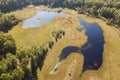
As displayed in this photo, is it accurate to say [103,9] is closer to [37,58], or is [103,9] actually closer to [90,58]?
[90,58]

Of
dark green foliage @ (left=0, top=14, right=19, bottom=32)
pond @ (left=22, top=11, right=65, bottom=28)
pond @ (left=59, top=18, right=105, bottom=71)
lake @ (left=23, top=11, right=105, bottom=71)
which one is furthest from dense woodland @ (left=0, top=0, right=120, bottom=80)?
pond @ (left=59, top=18, right=105, bottom=71)

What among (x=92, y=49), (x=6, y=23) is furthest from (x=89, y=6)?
(x=92, y=49)

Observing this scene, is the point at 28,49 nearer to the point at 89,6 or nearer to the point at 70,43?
the point at 70,43

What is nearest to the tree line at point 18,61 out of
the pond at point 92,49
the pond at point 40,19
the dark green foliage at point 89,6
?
the pond at point 92,49

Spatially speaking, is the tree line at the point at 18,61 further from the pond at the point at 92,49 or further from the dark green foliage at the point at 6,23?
the dark green foliage at the point at 6,23

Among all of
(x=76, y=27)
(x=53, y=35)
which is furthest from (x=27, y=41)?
(x=76, y=27)

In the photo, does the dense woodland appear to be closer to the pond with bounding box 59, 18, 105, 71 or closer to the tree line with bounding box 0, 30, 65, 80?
the tree line with bounding box 0, 30, 65, 80
